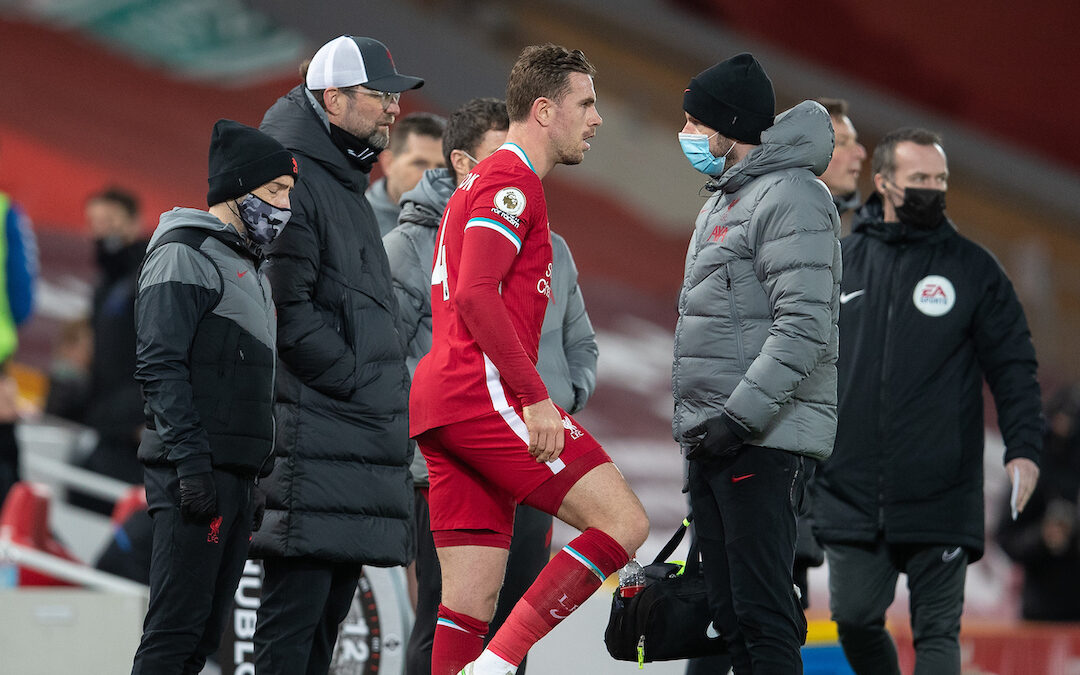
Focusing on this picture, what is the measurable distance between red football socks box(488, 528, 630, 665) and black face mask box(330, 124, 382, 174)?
54.4 inches

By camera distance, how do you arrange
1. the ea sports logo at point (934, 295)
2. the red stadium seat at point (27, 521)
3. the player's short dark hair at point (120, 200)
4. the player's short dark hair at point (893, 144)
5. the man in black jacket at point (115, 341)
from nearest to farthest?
the ea sports logo at point (934, 295) → the player's short dark hair at point (893, 144) → the red stadium seat at point (27, 521) → the man in black jacket at point (115, 341) → the player's short dark hair at point (120, 200)

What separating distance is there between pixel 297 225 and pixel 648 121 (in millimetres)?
13345

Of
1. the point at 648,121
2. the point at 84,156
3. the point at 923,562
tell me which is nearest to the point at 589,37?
the point at 648,121

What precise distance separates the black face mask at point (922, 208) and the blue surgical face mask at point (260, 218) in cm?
226

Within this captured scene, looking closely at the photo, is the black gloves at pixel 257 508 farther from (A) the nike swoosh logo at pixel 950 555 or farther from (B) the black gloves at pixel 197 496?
(A) the nike swoosh logo at pixel 950 555

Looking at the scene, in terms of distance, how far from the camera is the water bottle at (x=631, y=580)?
3984mm

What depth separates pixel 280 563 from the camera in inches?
158

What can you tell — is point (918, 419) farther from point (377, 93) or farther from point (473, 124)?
point (377, 93)

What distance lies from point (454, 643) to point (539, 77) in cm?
150

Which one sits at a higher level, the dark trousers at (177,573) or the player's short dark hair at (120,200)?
the player's short dark hair at (120,200)

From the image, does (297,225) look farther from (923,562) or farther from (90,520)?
(90,520)

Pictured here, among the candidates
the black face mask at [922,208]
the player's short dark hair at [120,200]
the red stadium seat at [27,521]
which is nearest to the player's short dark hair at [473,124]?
the black face mask at [922,208]

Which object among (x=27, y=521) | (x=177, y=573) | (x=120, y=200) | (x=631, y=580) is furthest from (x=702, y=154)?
(x=120, y=200)

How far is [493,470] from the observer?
3.59m
